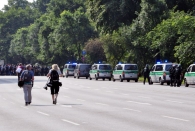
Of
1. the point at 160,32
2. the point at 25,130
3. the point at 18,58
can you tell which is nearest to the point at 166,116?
the point at 25,130

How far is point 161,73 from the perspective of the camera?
1908 inches

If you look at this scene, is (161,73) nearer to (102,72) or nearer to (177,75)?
(177,75)

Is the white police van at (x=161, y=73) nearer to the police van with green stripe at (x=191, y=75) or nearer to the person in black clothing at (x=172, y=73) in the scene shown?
the person in black clothing at (x=172, y=73)

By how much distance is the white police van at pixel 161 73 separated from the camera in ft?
158

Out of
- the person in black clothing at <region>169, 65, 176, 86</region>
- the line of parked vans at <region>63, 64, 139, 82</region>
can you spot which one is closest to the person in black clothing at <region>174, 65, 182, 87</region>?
the person in black clothing at <region>169, 65, 176, 86</region>

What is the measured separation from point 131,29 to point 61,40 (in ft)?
108

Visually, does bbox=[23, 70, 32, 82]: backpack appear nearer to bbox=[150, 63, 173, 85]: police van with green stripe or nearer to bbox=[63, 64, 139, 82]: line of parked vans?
bbox=[150, 63, 173, 85]: police van with green stripe

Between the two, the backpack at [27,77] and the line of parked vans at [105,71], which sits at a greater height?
the line of parked vans at [105,71]

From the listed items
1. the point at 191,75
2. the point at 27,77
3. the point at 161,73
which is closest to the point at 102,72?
the point at 161,73

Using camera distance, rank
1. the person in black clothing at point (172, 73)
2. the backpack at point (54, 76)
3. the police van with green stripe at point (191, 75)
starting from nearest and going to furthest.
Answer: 1. the backpack at point (54, 76)
2. the police van with green stripe at point (191, 75)
3. the person in black clothing at point (172, 73)

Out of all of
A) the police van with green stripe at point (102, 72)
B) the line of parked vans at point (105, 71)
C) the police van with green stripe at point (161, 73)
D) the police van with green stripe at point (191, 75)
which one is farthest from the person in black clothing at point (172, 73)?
the police van with green stripe at point (102, 72)

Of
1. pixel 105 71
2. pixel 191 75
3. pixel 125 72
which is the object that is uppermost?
pixel 105 71

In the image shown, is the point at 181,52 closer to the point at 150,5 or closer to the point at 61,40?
the point at 150,5

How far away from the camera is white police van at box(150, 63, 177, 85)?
4809 cm
